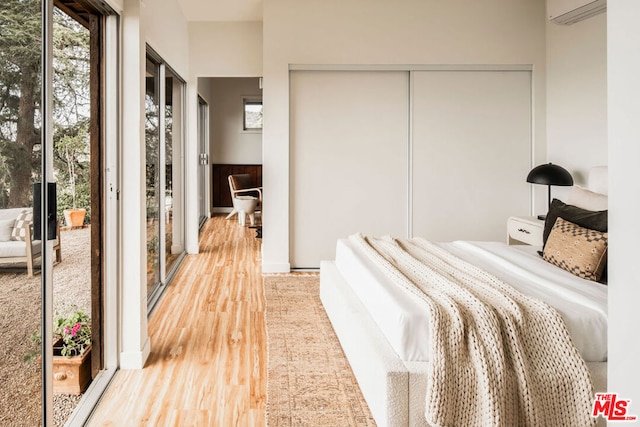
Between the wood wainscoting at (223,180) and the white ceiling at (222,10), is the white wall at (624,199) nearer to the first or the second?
the white ceiling at (222,10)

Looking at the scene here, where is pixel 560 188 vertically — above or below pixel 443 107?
below

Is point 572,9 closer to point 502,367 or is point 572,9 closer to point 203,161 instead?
point 502,367

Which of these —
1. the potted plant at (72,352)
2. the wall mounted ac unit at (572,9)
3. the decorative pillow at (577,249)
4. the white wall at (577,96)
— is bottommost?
the potted plant at (72,352)

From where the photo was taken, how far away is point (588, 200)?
10.4ft

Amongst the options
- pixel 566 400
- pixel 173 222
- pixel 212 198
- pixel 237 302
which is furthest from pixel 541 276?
pixel 212 198

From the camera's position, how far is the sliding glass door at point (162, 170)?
12.4 ft

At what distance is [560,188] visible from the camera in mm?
4664

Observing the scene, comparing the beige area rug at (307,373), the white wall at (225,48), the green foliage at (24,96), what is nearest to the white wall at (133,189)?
the green foliage at (24,96)

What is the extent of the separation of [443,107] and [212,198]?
219 inches

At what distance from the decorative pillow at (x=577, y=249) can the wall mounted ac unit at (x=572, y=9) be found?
202cm

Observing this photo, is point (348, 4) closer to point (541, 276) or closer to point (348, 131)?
point (348, 131)

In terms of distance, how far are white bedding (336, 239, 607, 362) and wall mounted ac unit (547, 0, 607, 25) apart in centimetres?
211

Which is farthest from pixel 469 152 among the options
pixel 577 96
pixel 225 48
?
pixel 225 48

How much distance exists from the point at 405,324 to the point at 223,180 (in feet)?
25.8
